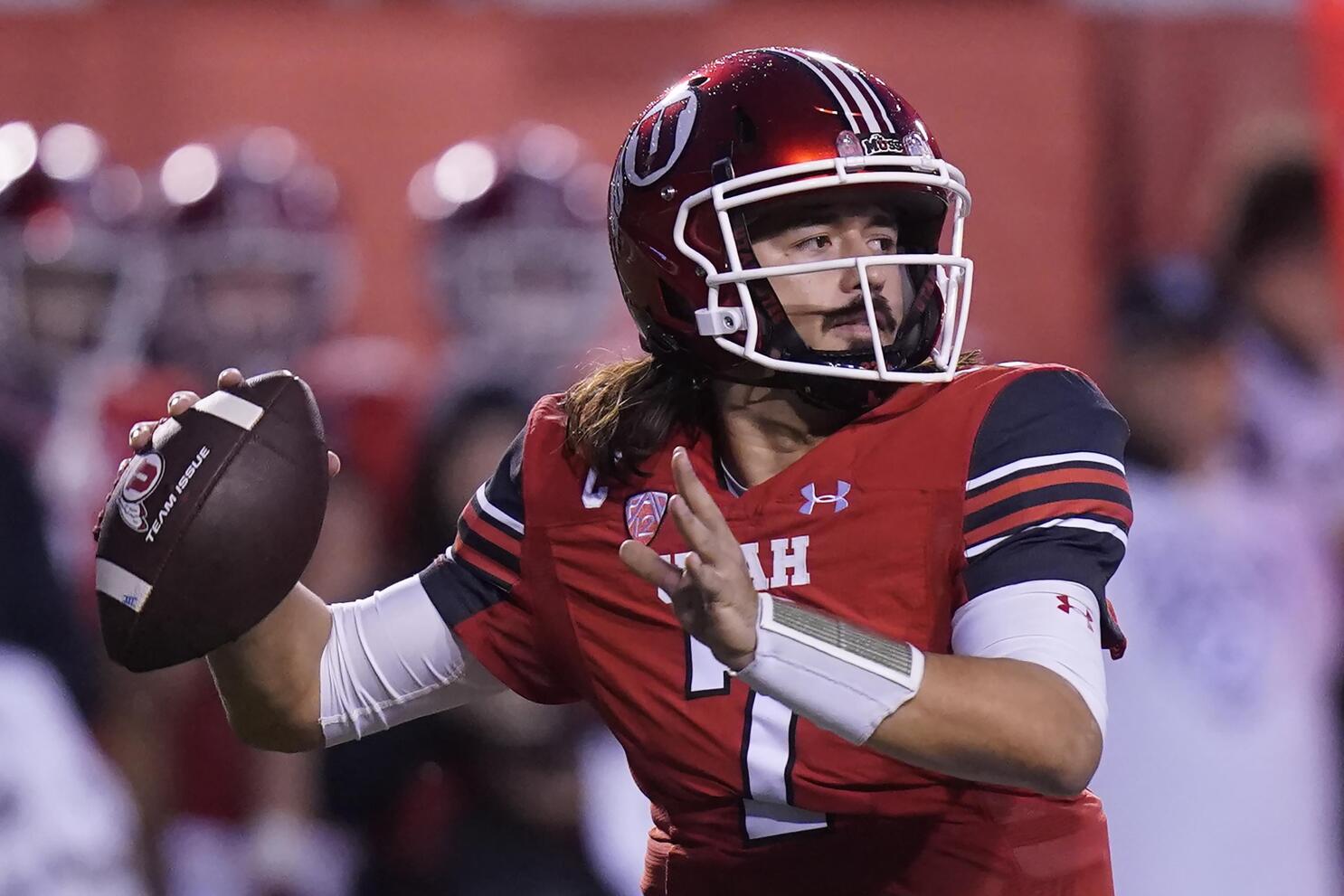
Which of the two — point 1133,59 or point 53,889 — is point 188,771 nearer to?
point 53,889

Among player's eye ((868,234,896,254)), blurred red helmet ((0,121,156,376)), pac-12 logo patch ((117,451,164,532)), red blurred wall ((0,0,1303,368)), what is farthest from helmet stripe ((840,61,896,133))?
blurred red helmet ((0,121,156,376))

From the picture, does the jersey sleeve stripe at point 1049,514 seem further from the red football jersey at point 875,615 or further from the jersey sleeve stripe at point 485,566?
the jersey sleeve stripe at point 485,566

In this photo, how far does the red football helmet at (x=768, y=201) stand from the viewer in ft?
5.61

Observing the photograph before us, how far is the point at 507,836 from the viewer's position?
355 centimetres

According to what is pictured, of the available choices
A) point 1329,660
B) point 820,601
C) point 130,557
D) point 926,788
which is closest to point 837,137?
point 820,601

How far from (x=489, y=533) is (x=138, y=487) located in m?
0.38

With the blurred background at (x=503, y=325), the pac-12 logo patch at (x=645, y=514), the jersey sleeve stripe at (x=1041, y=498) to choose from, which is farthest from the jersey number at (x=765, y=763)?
the blurred background at (x=503, y=325)

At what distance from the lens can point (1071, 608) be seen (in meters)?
1.50

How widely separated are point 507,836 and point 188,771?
675mm

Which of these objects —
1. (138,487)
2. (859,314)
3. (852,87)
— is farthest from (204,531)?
(852,87)

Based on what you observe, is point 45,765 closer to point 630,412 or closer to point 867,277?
point 630,412

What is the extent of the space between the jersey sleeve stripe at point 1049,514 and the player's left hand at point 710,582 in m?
0.30

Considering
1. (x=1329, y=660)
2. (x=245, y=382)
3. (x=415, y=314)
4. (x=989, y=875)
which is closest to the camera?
(x=989, y=875)

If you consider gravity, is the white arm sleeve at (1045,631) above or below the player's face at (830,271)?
below
